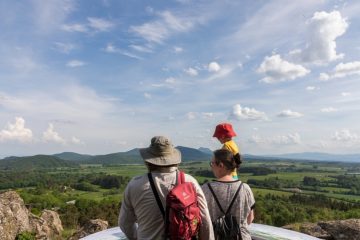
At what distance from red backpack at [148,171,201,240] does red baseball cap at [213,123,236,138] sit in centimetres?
186

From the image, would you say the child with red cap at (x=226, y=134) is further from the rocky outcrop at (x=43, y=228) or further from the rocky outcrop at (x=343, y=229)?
the rocky outcrop at (x=43, y=228)

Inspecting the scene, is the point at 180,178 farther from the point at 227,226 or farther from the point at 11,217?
the point at 11,217

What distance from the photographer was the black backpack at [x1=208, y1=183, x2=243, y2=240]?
3756mm

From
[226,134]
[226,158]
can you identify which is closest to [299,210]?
[226,134]

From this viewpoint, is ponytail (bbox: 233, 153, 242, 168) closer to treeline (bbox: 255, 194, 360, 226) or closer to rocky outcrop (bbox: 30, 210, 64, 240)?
rocky outcrop (bbox: 30, 210, 64, 240)

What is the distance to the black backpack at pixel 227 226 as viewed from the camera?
148 inches

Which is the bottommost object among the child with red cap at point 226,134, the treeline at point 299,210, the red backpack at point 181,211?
the treeline at point 299,210

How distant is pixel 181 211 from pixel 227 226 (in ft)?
2.61

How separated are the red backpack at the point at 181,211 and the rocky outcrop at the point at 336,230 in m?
6.70

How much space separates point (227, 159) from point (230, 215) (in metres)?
0.59

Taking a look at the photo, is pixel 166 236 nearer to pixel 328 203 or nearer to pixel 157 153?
pixel 157 153

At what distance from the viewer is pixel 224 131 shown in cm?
509

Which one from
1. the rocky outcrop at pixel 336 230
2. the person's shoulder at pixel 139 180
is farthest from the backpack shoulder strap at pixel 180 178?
the rocky outcrop at pixel 336 230

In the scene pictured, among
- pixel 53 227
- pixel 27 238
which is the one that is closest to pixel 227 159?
pixel 27 238
